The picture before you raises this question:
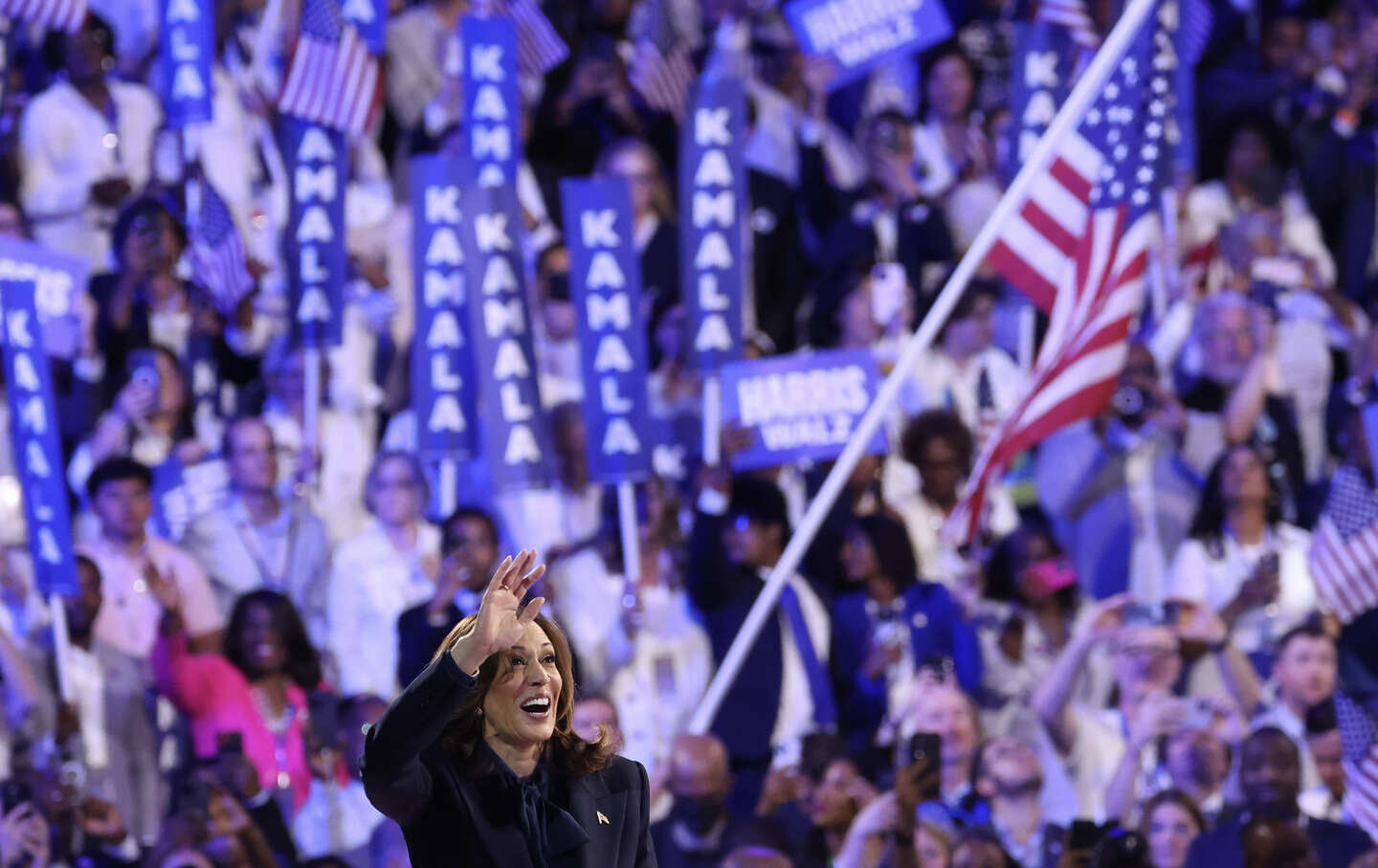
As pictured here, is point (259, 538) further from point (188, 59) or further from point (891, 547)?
point (891, 547)

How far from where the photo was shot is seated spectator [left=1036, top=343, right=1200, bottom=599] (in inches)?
305

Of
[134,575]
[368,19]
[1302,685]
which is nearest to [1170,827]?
[1302,685]

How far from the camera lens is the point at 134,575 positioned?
7.58 metres

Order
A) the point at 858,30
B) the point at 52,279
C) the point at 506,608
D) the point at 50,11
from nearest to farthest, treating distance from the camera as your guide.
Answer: the point at 506,608 < the point at 52,279 < the point at 50,11 < the point at 858,30

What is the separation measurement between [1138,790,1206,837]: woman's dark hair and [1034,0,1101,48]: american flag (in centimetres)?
289

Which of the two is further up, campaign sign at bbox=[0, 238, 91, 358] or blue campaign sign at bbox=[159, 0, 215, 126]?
blue campaign sign at bbox=[159, 0, 215, 126]

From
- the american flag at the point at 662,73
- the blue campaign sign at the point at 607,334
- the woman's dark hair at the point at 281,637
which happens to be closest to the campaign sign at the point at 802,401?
the blue campaign sign at the point at 607,334

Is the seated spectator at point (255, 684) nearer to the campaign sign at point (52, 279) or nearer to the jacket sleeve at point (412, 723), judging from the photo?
the campaign sign at point (52, 279)

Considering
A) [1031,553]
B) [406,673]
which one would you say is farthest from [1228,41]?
[406,673]

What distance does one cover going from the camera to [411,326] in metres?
8.57

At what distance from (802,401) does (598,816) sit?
16.8 feet

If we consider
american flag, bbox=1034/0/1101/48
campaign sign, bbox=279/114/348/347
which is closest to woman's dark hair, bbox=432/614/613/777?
campaign sign, bbox=279/114/348/347

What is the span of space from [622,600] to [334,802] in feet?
3.93

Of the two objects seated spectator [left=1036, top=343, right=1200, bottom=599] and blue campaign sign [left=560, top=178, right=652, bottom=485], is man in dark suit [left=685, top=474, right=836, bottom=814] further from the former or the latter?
seated spectator [left=1036, top=343, right=1200, bottom=599]
